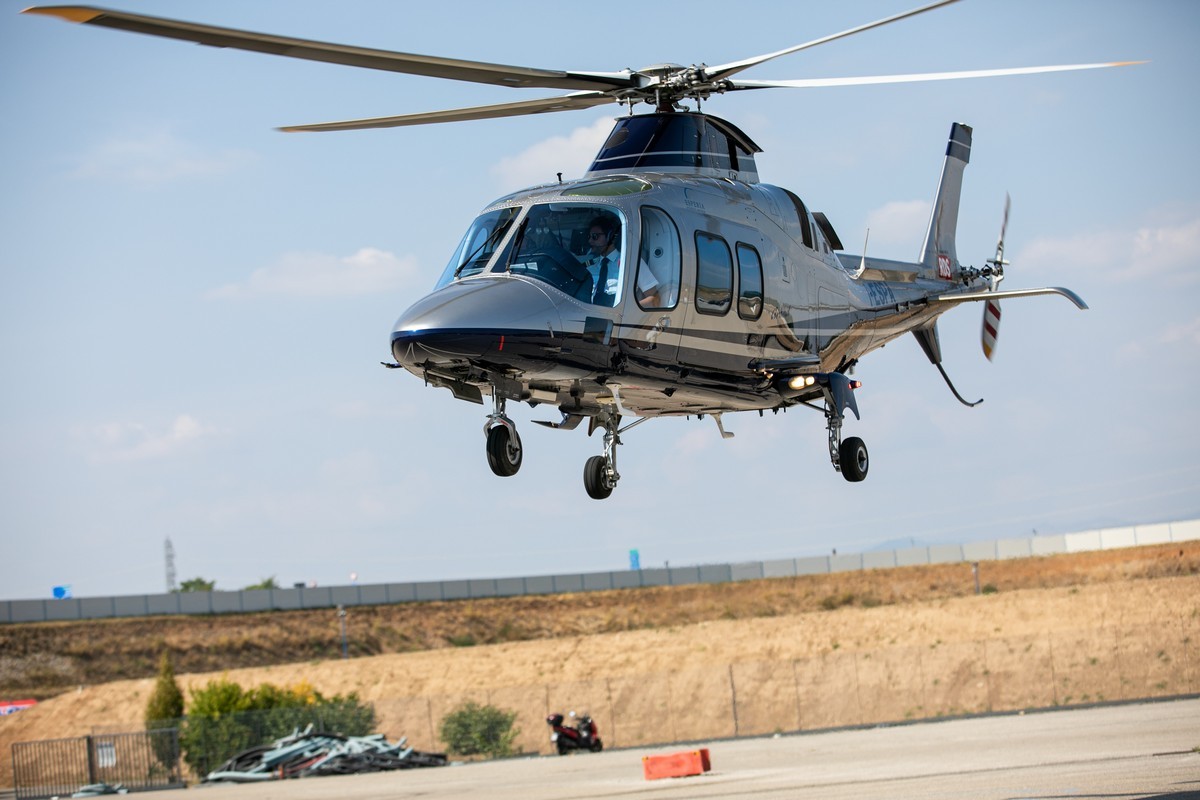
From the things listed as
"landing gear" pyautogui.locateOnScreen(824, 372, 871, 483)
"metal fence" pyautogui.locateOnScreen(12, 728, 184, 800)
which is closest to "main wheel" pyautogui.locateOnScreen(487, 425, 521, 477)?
"landing gear" pyautogui.locateOnScreen(824, 372, 871, 483)

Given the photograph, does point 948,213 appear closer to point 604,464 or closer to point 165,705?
point 604,464

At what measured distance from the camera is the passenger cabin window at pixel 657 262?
52.2 feet

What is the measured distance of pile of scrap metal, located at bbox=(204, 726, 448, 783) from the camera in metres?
46.0

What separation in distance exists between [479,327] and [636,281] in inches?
90.8

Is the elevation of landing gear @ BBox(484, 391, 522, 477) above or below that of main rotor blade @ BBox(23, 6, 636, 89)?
below

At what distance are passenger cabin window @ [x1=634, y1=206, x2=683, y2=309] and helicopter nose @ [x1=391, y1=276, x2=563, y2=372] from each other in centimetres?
139

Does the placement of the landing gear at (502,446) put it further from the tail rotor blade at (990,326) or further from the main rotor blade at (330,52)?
the tail rotor blade at (990,326)

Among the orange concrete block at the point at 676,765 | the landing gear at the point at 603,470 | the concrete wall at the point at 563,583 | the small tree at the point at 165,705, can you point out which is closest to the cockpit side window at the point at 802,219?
the landing gear at the point at 603,470

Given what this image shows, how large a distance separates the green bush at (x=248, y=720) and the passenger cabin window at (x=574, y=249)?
37126mm

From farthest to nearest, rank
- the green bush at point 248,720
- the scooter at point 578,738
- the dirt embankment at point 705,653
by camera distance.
→ the dirt embankment at point 705,653
the green bush at point 248,720
the scooter at point 578,738

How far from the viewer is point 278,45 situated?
510 inches

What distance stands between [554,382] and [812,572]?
74.7m

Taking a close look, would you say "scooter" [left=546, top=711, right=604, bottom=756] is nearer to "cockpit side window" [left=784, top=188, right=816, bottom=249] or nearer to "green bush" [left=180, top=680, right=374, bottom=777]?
"green bush" [left=180, top=680, right=374, bottom=777]

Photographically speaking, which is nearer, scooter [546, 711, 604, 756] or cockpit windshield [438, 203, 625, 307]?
cockpit windshield [438, 203, 625, 307]
